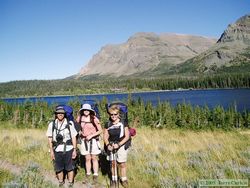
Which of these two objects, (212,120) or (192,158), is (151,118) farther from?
(192,158)

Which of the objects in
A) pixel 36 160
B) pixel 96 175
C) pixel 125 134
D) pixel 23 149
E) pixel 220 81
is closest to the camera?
pixel 125 134

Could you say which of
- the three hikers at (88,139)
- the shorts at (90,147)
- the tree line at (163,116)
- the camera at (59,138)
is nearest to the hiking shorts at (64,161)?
the three hikers at (88,139)

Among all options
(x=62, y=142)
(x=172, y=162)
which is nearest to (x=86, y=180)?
(x=62, y=142)

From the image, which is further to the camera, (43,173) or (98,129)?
(43,173)

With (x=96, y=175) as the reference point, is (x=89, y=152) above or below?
above

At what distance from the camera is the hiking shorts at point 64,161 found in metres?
7.66

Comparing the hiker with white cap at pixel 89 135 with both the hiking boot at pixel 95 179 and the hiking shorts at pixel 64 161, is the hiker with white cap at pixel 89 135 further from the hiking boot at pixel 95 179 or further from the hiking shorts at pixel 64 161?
the hiking shorts at pixel 64 161

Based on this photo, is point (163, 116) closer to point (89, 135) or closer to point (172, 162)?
point (172, 162)

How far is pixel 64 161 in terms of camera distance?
7.73 metres

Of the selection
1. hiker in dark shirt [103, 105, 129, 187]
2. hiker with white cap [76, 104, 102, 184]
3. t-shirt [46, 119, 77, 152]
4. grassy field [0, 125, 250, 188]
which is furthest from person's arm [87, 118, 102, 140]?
A: grassy field [0, 125, 250, 188]

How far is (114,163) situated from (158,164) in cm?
160

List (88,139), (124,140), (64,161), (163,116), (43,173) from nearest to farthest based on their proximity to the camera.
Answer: (124,140) → (64,161) → (88,139) → (43,173) → (163,116)

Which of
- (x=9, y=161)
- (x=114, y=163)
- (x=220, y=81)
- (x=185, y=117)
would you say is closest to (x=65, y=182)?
(x=114, y=163)

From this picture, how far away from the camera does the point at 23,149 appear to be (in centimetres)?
1183
